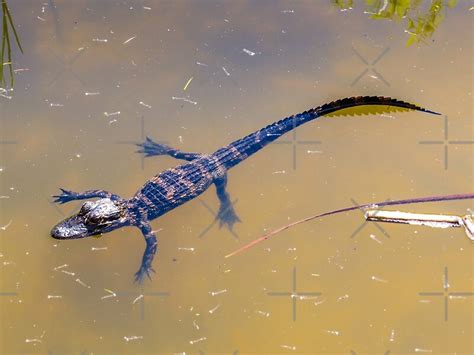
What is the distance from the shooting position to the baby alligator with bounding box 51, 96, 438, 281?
417cm

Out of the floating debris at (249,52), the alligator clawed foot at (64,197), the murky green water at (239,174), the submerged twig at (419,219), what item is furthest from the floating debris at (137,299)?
the floating debris at (249,52)

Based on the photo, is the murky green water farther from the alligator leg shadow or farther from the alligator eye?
the alligator eye

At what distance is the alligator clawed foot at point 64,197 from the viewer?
4.34m

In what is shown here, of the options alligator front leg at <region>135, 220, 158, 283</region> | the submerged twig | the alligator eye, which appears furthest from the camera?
alligator front leg at <region>135, 220, 158, 283</region>

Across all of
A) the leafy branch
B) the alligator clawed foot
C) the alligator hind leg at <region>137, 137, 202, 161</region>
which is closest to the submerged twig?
the alligator hind leg at <region>137, 137, 202, 161</region>

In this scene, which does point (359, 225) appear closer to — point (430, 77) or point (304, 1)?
point (430, 77)

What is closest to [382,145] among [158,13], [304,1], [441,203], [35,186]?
[441,203]

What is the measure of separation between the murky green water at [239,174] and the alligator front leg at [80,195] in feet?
0.20

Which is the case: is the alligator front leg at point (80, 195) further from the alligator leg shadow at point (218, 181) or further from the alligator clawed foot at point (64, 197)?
the alligator leg shadow at point (218, 181)

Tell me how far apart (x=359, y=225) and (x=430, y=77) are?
4.65 ft

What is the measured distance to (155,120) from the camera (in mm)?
4480

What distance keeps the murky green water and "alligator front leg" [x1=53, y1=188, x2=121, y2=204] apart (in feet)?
0.20

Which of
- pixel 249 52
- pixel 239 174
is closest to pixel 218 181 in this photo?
pixel 239 174

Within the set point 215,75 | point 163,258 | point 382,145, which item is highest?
point 215,75
